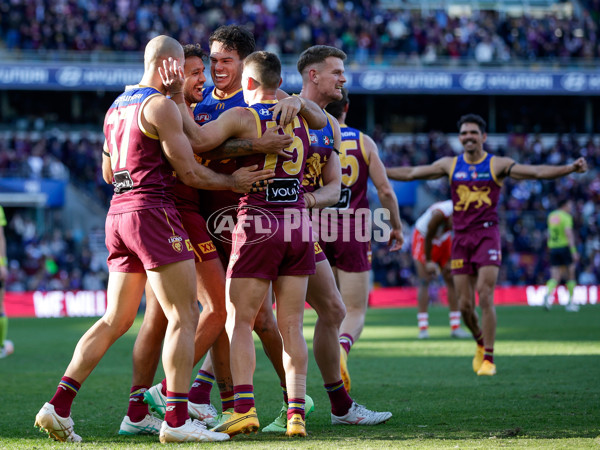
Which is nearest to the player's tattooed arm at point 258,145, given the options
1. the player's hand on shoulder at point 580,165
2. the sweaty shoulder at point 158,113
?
the sweaty shoulder at point 158,113

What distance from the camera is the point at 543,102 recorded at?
1569 inches

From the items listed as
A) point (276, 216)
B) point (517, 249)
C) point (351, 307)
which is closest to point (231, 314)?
point (276, 216)

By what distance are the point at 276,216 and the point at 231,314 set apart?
2.40ft

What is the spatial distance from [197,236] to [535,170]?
463 cm

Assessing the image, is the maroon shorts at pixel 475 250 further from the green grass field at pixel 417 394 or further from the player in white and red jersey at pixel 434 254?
the player in white and red jersey at pixel 434 254

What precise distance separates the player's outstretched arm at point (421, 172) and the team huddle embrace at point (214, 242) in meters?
3.31

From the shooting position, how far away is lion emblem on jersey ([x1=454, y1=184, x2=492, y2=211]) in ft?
33.0

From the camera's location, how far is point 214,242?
6570 millimetres

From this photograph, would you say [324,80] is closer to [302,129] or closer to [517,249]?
[302,129]

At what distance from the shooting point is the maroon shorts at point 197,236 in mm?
6328

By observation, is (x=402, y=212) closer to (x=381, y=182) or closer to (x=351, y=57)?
(x=351, y=57)

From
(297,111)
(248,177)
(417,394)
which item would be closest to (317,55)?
(297,111)

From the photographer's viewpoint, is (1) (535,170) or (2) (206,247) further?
(1) (535,170)

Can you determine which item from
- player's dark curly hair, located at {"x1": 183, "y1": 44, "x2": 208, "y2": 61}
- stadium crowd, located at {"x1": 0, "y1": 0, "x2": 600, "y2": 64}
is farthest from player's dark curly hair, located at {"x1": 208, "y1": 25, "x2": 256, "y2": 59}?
stadium crowd, located at {"x1": 0, "y1": 0, "x2": 600, "y2": 64}
